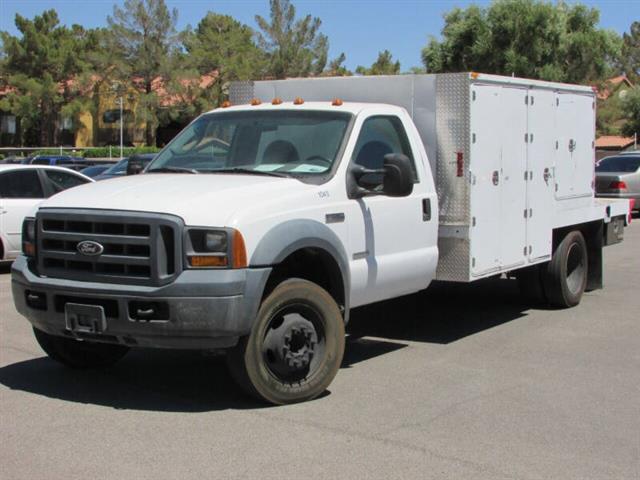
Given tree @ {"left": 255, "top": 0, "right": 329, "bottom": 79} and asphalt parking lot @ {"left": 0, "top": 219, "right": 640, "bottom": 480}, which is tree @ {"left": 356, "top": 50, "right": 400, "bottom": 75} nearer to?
tree @ {"left": 255, "top": 0, "right": 329, "bottom": 79}

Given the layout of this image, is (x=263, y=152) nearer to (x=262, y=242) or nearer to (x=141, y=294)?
(x=262, y=242)

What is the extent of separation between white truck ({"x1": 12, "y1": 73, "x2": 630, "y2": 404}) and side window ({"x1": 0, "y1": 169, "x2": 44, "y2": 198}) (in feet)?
19.1

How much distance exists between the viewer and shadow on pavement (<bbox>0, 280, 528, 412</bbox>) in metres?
6.58

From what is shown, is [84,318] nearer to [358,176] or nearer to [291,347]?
[291,347]

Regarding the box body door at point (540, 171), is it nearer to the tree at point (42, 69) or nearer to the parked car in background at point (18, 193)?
the parked car in background at point (18, 193)

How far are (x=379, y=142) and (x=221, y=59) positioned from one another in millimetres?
55590

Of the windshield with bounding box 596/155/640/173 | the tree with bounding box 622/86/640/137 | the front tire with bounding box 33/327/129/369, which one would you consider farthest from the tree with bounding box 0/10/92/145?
the front tire with bounding box 33/327/129/369

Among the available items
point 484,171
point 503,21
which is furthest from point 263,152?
point 503,21

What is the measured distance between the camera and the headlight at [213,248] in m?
5.89

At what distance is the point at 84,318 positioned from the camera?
6.12 meters

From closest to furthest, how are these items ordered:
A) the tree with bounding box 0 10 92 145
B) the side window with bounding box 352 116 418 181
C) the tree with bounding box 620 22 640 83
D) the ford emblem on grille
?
the ford emblem on grille → the side window with bounding box 352 116 418 181 → the tree with bounding box 0 10 92 145 → the tree with bounding box 620 22 640 83

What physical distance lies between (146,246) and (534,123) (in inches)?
193

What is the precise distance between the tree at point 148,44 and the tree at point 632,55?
55.1 m

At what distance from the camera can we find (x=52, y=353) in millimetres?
7234
